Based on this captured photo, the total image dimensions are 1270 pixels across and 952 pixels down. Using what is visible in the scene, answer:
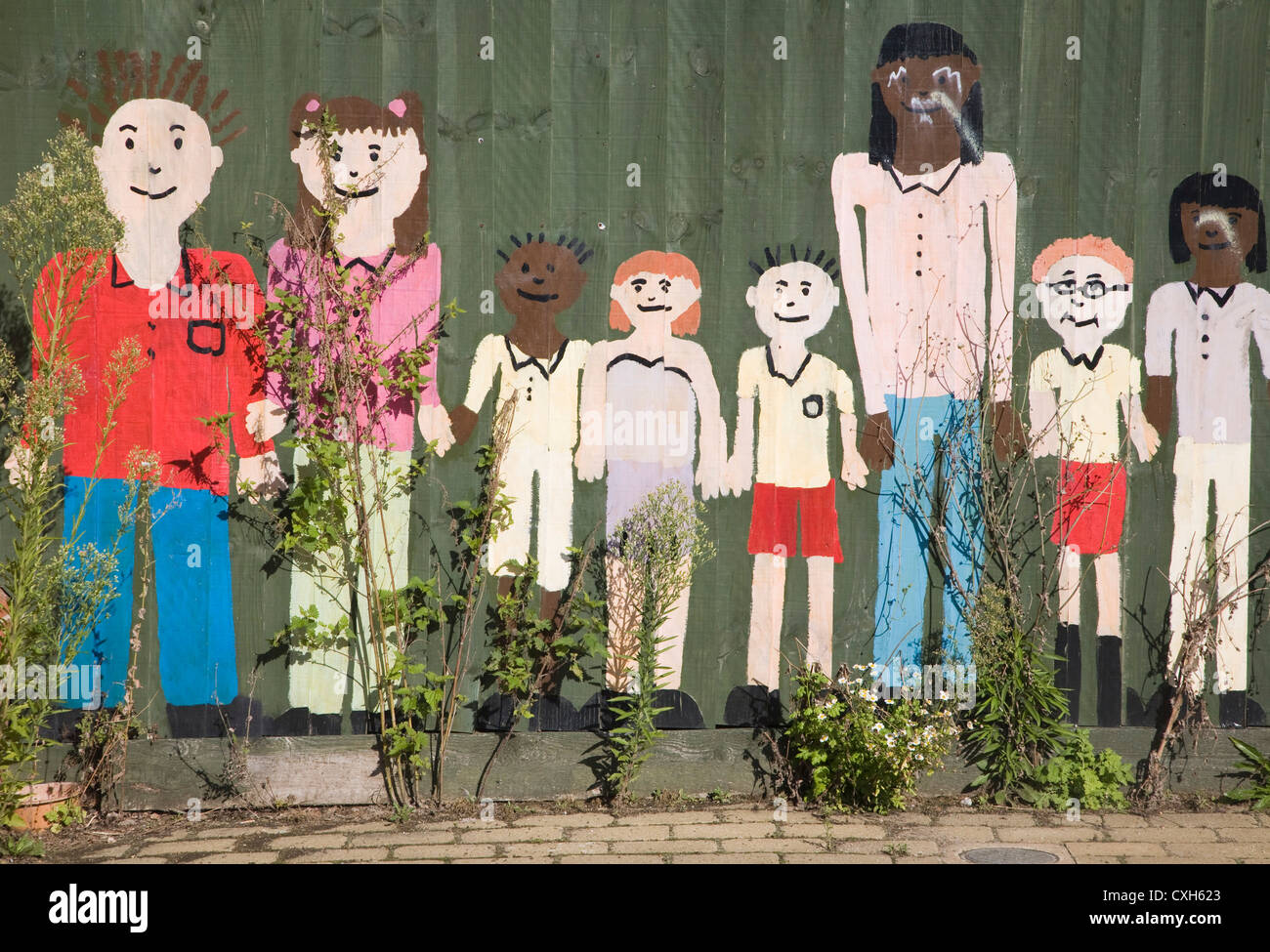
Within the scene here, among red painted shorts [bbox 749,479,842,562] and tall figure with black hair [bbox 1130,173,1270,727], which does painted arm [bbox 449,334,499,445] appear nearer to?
red painted shorts [bbox 749,479,842,562]

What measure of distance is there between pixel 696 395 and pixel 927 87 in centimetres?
159

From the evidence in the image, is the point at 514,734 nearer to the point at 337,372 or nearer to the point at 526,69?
the point at 337,372

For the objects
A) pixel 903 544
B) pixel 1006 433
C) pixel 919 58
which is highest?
pixel 919 58

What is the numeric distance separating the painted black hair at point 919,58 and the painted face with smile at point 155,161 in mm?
2681

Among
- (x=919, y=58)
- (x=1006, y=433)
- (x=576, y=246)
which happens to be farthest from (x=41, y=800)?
(x=919, y=58)

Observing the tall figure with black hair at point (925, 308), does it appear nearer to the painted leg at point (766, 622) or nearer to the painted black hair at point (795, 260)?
the painted black hair at point (795, 260)

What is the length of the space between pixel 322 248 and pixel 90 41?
1205 millimetres

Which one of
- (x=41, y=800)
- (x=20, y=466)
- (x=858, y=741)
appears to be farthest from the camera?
(x=858, y=741)

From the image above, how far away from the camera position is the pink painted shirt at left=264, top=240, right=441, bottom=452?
4348mm

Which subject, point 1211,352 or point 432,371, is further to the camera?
point 1211,352

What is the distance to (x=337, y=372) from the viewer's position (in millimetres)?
4273

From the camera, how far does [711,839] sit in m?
3.99

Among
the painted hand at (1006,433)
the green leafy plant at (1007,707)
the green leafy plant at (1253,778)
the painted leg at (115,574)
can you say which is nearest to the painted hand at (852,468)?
the painted hand at (1006,433)

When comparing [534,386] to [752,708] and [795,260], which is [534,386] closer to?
[795,260]
